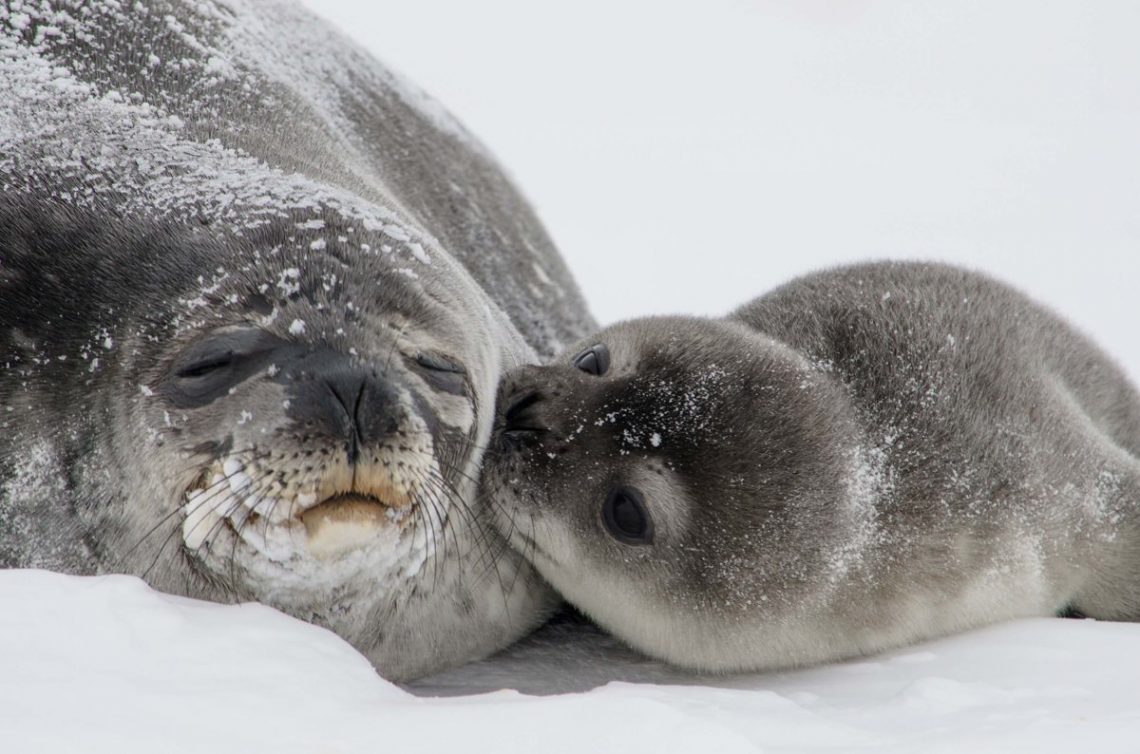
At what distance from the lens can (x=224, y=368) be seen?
9.32ft

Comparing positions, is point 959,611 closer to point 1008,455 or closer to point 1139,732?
point 1008,455

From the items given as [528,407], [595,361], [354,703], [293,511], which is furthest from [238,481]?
[595,361]

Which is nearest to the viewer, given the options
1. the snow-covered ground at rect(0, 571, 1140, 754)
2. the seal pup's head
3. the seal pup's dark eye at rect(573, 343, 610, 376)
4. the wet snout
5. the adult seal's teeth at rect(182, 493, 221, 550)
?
the snow-covered ground at rect(0, 571, 1140, 754)

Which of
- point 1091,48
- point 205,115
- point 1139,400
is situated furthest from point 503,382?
point 1091,48

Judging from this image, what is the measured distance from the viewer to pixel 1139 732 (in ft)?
8.15

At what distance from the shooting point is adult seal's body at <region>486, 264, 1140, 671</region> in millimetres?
3504

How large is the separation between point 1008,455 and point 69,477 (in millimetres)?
2381

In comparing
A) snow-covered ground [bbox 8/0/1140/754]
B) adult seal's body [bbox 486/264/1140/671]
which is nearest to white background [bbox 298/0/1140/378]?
snow-covered ground [bbox 8/0/1140/754]

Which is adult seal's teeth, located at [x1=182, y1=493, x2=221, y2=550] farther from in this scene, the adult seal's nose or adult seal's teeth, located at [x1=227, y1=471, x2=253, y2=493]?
the adult seal's nose

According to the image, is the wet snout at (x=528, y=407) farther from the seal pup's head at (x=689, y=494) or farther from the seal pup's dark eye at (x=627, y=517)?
the seal pup's dark eye at (x=627, y=517)

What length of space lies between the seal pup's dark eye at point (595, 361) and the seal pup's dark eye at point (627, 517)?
46 centimetres

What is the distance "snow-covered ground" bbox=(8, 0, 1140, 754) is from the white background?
36mm

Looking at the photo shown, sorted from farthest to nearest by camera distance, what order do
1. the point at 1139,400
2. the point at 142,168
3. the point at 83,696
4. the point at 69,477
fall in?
the point at 1139,400 → the point at 142,168 → the point at 69,477 → the point at 83,696

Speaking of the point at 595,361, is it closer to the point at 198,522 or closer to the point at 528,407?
the point at 528,407
